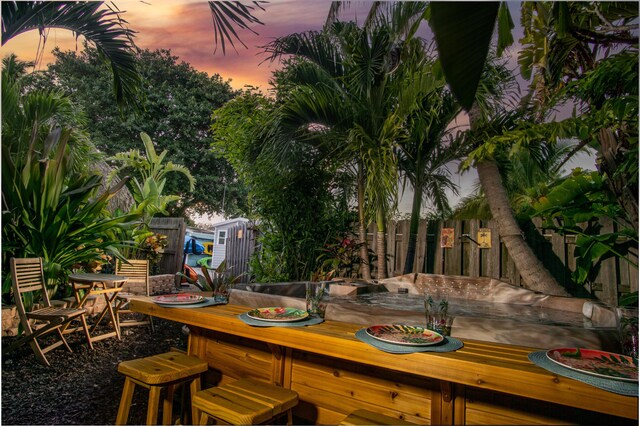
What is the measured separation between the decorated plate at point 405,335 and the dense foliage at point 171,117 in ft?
37.9

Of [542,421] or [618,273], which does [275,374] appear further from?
[618,273]

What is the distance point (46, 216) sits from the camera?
10.6ft

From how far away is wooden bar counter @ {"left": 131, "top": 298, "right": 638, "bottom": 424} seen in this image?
0.94m

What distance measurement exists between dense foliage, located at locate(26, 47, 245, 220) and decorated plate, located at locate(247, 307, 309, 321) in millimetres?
11131

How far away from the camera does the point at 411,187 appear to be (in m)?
5.02

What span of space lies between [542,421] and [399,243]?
3.72 metres


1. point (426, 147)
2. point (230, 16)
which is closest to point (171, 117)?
point (426, 147)

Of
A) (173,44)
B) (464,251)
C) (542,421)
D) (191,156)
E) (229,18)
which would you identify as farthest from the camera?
(191,156)

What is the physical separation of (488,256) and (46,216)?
15.3 feet

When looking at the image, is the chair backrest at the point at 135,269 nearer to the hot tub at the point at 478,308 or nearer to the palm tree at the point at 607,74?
the hot tub at the point at 478,308

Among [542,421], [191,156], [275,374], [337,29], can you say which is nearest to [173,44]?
[337,29]

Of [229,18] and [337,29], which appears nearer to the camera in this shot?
[229,18]

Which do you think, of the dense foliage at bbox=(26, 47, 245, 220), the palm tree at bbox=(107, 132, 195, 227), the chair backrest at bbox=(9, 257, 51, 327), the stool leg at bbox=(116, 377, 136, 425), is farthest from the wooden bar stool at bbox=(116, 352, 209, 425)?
the dense foliage at bbox=(26, 47, 245, 220)

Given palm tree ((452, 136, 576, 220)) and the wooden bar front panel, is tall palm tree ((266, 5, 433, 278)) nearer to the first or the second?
the wooden bar front panel
